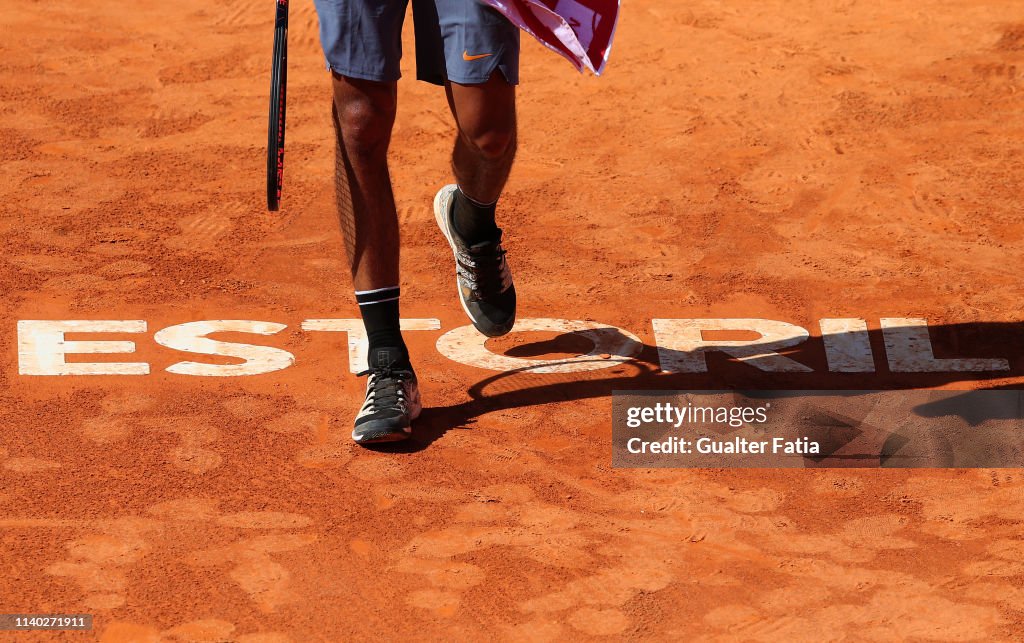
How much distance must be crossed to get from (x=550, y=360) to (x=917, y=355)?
3.89ft

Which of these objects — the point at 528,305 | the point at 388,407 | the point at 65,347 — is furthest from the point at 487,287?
the point at 65,347

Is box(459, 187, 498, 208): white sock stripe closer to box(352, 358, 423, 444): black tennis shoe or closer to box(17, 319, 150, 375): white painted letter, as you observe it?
box(352, 358, 423, 444): black tennis shoe

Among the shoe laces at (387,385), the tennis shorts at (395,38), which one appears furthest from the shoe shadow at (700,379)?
the tennis shorts at (395,38)

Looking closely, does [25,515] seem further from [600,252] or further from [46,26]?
[46,26]

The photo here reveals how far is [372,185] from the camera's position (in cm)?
418

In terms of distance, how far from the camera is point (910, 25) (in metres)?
7.49

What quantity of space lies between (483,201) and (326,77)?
2.89 m

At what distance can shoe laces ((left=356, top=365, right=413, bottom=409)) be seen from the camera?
408 centimetres

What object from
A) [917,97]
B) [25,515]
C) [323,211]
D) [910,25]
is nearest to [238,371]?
[25,515]

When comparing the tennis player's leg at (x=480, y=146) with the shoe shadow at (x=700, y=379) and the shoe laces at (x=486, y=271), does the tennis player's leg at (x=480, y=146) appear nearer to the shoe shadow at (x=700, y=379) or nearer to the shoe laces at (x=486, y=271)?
the shoe laces at (x=486, y=271)

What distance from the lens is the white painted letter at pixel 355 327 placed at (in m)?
4.61

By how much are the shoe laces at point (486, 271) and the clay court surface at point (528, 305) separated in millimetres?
272

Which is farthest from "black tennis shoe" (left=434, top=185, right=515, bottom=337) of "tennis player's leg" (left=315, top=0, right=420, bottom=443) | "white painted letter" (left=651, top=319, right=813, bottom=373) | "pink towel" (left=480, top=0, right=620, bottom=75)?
"pink towel" (left=480, top=0, right=620, bottom=75)

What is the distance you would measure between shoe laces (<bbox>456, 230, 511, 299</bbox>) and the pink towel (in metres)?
0.70
